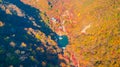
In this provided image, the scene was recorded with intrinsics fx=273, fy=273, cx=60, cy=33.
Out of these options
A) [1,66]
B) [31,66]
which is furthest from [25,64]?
[1,66]

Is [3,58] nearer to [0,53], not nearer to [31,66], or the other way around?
[0,53]

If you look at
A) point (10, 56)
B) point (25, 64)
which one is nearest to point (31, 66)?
point (25, 64)

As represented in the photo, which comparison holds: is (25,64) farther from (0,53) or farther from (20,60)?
(0,53)

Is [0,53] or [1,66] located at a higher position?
[0,53]

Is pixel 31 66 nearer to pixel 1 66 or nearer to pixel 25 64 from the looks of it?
pixel 25 64

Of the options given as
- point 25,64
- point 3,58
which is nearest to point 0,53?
point 3,58

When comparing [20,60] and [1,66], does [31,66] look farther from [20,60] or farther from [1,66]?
[1,66]
